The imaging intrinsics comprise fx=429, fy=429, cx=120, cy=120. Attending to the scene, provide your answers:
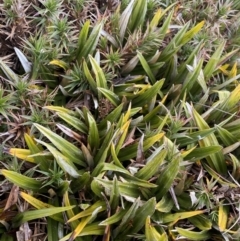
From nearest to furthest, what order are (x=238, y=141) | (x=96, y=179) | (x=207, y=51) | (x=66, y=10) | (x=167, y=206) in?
(x=96, y=179) → (x=167, y=206) → (x=238, y=141) → (x=66, y=10) → (x=207, y=51)

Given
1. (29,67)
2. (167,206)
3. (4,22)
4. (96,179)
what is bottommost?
(167,206)

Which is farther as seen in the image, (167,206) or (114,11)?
(114,11)

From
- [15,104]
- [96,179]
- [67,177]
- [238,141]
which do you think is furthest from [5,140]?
[238,141]

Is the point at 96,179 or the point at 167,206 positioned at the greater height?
the point at 96,179

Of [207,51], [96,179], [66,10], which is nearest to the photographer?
[96,179]

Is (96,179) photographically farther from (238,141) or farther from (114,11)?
(114,11)

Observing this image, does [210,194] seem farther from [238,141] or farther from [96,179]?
[96,179]
